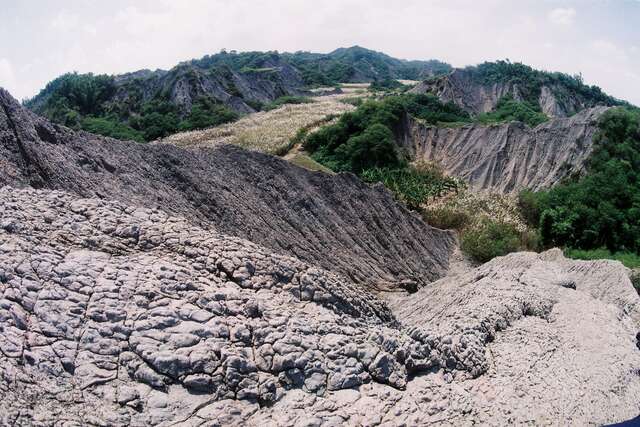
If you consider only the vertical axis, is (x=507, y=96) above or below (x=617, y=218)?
above

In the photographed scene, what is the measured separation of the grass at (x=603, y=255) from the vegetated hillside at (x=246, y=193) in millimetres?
6083

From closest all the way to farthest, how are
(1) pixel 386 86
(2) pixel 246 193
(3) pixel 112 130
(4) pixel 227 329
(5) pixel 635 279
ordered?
(4) pixel 227 329 < (2) pixel 246 193 < (5) pixel 635 279 < (3) pixel 112 130 < (1) pixel 386 86

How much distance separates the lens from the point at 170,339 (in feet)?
28.2

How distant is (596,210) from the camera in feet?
101

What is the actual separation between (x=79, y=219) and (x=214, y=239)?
246 centimetres

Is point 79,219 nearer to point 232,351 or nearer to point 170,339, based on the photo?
point 170,339

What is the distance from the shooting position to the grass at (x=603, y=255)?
26672mm

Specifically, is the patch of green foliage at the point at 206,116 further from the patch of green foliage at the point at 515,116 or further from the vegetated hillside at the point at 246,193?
the vegetated hillside at the point at 246,193

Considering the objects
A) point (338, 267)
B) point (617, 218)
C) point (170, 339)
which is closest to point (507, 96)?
point (617, 218)

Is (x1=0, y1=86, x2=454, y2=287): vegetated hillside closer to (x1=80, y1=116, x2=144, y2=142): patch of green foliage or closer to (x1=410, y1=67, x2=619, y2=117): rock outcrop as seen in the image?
(x1=80, y1=116, x2=144, y2=142): patch of green foliage

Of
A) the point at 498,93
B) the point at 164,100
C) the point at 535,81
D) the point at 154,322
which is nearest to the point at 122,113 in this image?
the point at 164,100

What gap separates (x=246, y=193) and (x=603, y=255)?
17767 mm

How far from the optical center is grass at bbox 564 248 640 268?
26672 millimetres

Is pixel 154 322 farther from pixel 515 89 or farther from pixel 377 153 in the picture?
pixel 515 89
